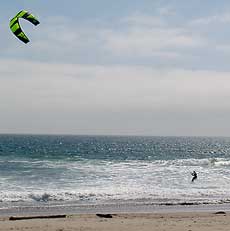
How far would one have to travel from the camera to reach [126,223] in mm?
15109

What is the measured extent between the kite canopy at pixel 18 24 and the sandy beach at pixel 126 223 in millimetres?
5475

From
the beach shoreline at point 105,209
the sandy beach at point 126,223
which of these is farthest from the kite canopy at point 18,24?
the beach shoreline at point 105,209

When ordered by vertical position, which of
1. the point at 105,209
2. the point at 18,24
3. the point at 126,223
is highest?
the point at 18,24

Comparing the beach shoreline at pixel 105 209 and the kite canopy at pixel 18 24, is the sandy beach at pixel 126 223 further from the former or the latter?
the kite canopy at pixel 18 24

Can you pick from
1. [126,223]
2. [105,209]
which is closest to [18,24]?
[126,223]

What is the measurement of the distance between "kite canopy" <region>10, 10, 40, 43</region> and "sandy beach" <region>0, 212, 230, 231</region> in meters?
5.47

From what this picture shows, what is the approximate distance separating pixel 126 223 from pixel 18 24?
6.86 meters

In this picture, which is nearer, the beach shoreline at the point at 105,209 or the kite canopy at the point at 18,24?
the kite canopy at the point at 18,24

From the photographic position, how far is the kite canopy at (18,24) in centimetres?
1329

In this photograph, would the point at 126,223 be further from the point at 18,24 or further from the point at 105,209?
the point at 18,24

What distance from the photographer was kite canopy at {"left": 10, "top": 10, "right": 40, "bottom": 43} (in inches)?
523

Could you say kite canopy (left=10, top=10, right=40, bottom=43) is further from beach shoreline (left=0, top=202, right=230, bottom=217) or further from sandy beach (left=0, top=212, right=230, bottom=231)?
beach shoreline (left=0, top=202, right=230, bottom=217)

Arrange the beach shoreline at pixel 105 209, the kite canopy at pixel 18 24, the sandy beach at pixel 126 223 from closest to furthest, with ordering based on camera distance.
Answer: the kite canopy at pixel 18 24, the sandy beach at pixel 126 223, the beach shoreline at pixel 105 209

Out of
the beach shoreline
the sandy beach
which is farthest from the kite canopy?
the beach shoreline
